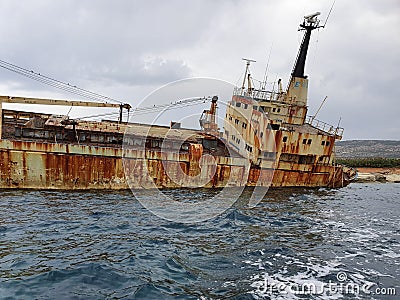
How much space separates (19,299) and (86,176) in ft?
47.0

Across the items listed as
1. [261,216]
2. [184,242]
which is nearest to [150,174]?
[261,216]

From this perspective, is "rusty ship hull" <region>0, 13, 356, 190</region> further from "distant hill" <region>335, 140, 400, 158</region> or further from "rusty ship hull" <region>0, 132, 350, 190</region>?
"distant hill" <region>335, 140, 400, 158</region>

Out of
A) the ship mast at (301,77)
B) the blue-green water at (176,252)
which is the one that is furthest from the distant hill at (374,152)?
the blue-green water at (176,252)

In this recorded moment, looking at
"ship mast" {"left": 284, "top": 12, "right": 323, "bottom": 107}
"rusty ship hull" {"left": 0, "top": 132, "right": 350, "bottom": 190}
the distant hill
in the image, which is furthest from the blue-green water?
the distant hill

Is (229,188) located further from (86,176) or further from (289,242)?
(289,242)

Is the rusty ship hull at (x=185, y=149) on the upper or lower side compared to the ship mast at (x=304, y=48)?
lower

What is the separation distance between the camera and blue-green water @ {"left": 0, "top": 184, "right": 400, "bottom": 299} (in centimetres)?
765

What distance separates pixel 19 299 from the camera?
6.75 metres
